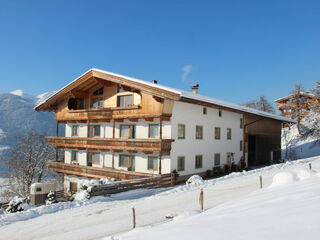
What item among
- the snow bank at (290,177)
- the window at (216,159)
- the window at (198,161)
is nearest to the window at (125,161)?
the window at (198,161)

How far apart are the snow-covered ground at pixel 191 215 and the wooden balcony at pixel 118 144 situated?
3.54 metres

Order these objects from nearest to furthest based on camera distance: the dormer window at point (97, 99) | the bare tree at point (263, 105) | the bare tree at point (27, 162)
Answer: the dormer window at point (97, 99), the bare tree at point (27, 162), the bare tree at point (263, 105)

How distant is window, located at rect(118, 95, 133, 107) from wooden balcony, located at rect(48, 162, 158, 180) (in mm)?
6251

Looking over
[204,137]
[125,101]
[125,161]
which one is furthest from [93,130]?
[204,137]

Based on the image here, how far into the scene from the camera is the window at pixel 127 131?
23.5 m

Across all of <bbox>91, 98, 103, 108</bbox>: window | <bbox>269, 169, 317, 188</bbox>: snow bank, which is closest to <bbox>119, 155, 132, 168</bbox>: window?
<bbox>91, 98, 103, 108</bbox>: window

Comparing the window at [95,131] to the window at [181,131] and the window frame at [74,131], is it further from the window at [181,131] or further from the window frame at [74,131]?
the window at [181,131]

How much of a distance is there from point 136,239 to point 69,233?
17.0 ft

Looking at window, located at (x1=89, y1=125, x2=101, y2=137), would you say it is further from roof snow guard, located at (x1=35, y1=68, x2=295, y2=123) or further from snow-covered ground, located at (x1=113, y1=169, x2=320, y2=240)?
snow-covered ground, located at (x1=113, y1=169, x2=320, y2=240)

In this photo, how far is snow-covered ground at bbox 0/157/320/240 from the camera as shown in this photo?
5.05 meters

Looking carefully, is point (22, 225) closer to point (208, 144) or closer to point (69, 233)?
point (69, 233)

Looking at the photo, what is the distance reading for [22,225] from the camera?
38.6 ft

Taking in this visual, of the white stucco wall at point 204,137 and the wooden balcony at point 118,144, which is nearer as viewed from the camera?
the wooden balcony at point 118,144

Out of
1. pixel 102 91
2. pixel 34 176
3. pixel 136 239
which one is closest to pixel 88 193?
pixel 136 239
